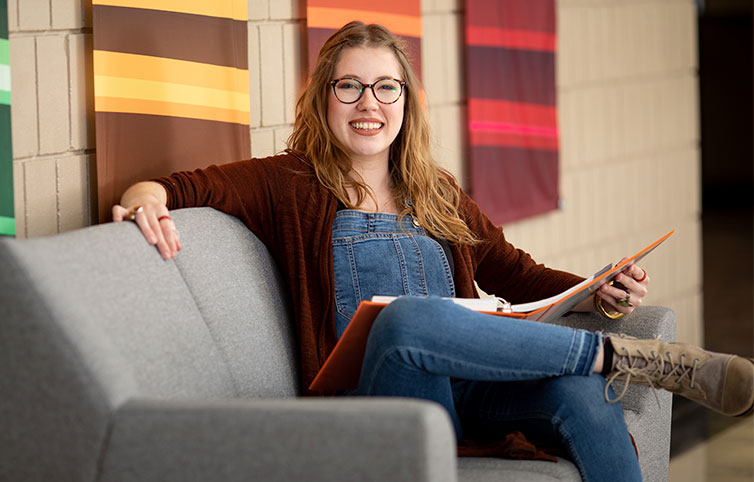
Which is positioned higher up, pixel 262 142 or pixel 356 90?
pixel 356 90

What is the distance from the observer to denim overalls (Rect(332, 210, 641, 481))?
1.87 metres

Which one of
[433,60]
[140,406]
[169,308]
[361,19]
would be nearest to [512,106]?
[433,60]

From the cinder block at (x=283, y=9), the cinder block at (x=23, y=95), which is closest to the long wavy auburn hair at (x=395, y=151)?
the cinder block at (x=283, y=9)

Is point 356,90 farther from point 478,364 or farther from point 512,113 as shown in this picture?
point 512,113

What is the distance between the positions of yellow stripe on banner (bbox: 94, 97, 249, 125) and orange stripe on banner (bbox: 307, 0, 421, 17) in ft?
1.68

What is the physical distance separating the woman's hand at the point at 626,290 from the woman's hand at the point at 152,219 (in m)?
1.10

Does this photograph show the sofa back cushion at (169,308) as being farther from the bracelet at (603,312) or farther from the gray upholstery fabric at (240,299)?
the bracelet at (603,312)

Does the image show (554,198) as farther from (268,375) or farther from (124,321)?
(124,321)

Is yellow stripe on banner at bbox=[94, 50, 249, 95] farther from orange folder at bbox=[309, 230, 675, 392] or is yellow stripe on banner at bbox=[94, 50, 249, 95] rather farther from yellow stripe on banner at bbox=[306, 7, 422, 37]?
orange folder at bbox=[309, 230, 675, 392]

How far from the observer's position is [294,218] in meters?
2.28

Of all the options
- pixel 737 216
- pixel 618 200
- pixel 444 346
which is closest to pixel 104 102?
pixel 444 346

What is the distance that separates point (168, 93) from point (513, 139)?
1902 mm

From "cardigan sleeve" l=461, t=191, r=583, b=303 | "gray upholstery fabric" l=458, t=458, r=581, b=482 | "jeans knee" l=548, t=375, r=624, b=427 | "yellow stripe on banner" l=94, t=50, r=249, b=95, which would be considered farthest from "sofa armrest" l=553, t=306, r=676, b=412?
"yellow stripe on banner" l=94, t=50, r=249, b=95

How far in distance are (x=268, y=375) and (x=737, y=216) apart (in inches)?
439
